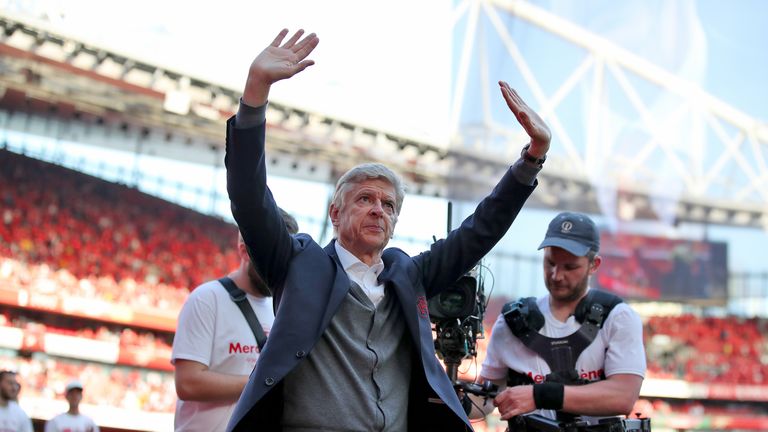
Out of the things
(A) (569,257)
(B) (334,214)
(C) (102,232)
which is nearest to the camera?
(B) (334,214)

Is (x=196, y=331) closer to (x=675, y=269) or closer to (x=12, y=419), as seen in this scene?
(x=12, y=419)

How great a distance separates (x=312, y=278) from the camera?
195cm

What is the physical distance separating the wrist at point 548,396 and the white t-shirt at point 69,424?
5252 millimetres

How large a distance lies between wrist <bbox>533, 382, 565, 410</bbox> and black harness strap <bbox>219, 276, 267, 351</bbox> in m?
0.89

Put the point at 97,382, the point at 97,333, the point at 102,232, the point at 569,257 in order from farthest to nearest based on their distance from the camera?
the point at 102,232
the point at 97,333
the point at 97,382
the point at 569,257

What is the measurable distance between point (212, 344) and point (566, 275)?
45.7 inches

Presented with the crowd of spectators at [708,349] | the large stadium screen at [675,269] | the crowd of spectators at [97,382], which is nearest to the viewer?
the large stadium screen at [675,269]

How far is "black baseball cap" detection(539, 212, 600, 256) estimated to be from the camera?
2766mm

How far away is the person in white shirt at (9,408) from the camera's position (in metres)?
6.77

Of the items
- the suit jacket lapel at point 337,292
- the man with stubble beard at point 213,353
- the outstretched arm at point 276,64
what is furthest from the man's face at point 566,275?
the outstretched arm at point 276,64

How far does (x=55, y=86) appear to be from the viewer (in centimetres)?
1964

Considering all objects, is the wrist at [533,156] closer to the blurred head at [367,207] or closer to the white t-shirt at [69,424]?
the blurred head at [367,207]

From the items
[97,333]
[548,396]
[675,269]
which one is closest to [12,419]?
[548,396]

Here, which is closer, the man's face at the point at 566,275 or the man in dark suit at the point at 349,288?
the man in dark suit at the point at 349,288
